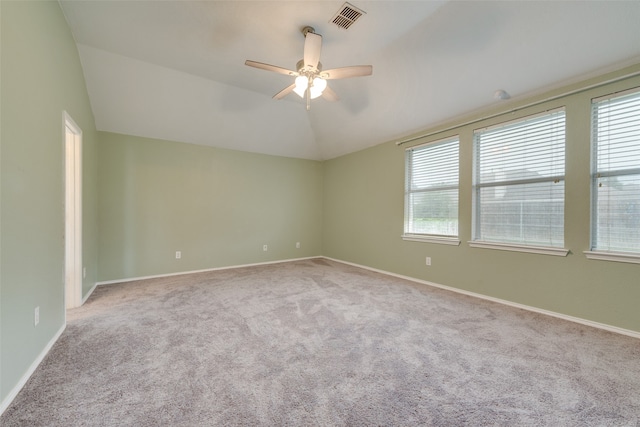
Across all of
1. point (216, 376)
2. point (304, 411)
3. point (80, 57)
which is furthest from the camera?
point (80, 57)

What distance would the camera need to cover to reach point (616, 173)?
2387 millimetres

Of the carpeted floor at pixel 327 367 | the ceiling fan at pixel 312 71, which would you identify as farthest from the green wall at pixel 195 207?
the ceiling fan at pixel 312 71

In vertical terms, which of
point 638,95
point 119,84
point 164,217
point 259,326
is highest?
point 119,84

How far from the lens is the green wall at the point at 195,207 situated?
13.0 ft

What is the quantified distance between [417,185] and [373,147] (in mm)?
1221

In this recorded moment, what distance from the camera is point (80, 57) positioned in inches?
117

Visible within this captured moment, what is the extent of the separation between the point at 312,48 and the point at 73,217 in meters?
3.20

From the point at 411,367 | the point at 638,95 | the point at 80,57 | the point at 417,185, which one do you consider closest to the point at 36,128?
the point at 80,57

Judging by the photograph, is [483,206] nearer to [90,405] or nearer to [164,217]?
[90,405]

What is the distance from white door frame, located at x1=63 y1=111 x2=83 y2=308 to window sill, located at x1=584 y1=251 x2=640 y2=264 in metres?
5.48

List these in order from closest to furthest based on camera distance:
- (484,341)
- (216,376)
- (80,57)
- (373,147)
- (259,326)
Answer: (216,376), (484,341), (259,326), (80,57), (373,147)

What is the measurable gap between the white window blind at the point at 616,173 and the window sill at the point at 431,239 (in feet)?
4.48

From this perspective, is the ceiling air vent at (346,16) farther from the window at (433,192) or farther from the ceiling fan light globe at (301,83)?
the window at (433,192)

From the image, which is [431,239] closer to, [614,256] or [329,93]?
[614,256]
